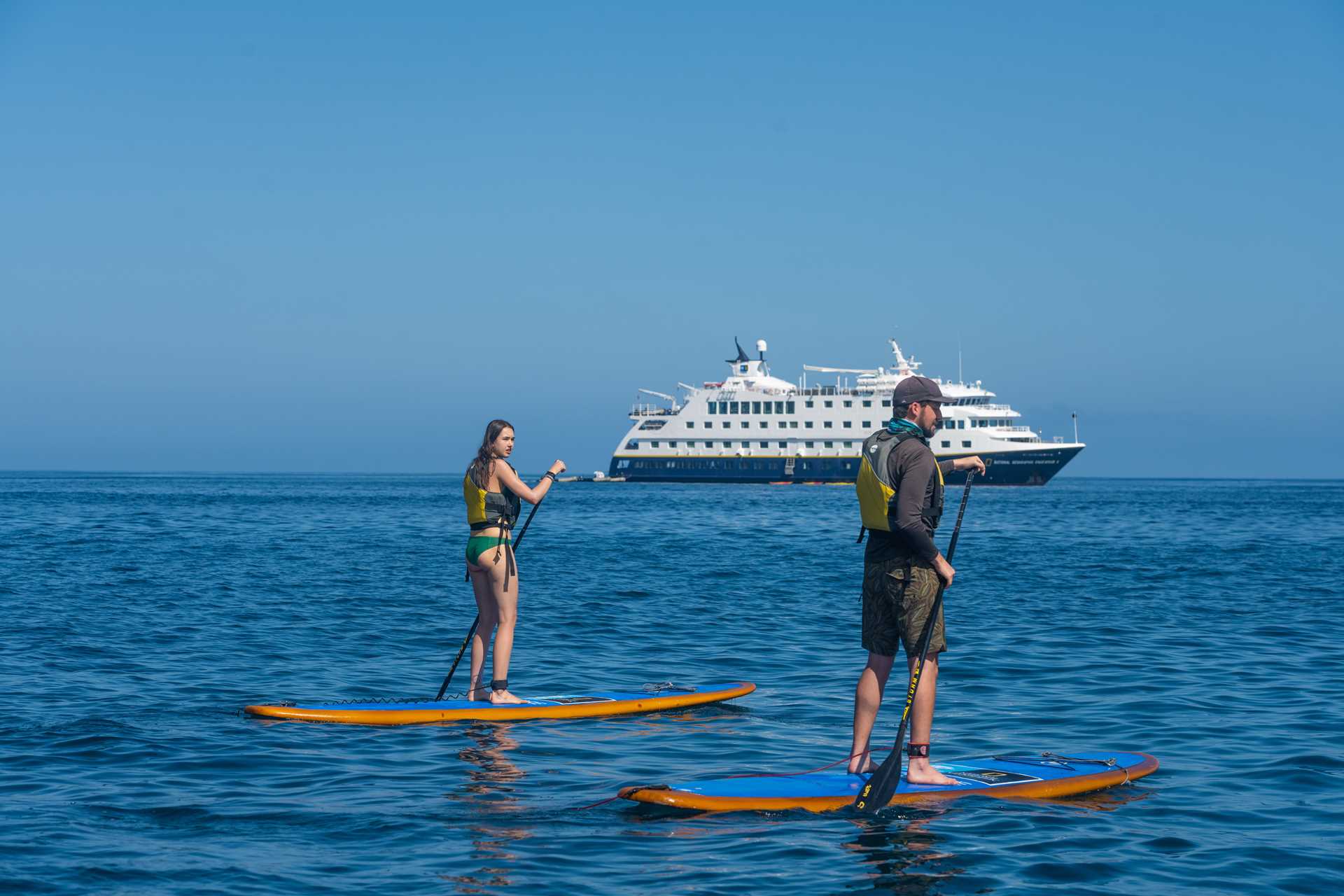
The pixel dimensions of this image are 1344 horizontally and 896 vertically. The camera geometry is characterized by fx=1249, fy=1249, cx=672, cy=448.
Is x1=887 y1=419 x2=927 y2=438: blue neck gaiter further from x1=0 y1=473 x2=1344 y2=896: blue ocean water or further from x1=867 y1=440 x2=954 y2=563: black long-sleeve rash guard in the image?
x1=0 y1=473 x2=1344 y2=896: blue ocean water

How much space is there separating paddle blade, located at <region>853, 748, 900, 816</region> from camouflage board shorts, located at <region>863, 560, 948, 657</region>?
581 millimetres

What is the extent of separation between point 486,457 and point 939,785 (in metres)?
3.92

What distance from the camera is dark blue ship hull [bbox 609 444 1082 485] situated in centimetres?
9206

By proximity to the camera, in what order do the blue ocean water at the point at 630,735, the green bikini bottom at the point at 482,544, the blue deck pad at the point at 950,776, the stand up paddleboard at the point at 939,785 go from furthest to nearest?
the green bikini bottom at the point at 482,544 < the blue deck pad at the point at 950,776 < the stand up paddleboard at the point at 939,785 < the blue ocean water at the point at 630,735

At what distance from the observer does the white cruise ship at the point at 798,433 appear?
91.8 metres

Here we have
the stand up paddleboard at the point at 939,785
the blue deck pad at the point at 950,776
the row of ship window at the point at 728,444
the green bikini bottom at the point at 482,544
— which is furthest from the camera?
the row of ship window at the point at 728,444

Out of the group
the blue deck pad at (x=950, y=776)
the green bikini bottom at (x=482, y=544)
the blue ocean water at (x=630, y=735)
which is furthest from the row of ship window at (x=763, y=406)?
the blue deck pad at (x=950, y=776)

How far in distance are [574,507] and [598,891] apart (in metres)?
58.4

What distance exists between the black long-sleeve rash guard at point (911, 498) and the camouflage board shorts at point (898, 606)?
0.11 m

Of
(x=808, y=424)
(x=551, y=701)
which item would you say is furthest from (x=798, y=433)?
(x=551, y=701)

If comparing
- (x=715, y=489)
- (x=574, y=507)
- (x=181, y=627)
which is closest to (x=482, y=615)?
(x=181, y=627)

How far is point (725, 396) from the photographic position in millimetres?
98062

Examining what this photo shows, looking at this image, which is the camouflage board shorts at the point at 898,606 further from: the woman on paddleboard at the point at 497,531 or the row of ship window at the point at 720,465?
the row of ship window at the point at 720,465

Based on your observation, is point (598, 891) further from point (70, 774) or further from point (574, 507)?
point (574, 507)
